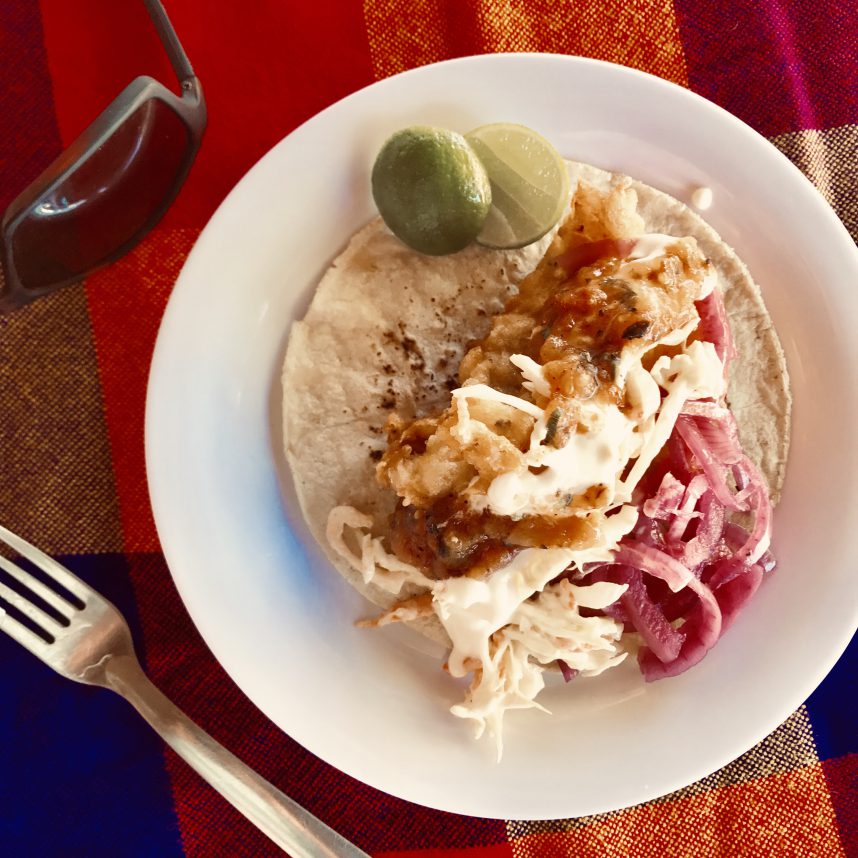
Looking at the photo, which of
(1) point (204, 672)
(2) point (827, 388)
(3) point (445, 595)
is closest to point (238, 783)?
(1) point (204, 672)

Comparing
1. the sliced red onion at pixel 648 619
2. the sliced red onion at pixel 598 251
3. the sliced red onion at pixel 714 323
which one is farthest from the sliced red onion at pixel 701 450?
the sliced red onion at pixel 598 251

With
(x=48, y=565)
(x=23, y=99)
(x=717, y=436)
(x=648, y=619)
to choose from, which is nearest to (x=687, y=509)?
(x=717, y=436)

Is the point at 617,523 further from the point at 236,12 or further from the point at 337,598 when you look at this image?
the point at 236,12

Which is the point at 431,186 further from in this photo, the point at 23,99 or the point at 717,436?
the point at 23,99

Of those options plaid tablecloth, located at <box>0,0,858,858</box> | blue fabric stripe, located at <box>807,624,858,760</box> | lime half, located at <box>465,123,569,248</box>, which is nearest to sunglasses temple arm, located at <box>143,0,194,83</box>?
plaid tablecloth, located at <box>0,0,858,858</box>

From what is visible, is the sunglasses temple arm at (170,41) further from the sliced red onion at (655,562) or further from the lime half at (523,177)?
the sliced red onion at (655,562)

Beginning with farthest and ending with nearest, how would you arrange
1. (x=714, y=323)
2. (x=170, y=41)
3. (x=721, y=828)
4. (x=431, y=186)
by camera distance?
(x=721, y=828), (x=170, y=41), (x=714, y=323), (x=431, y=186)
